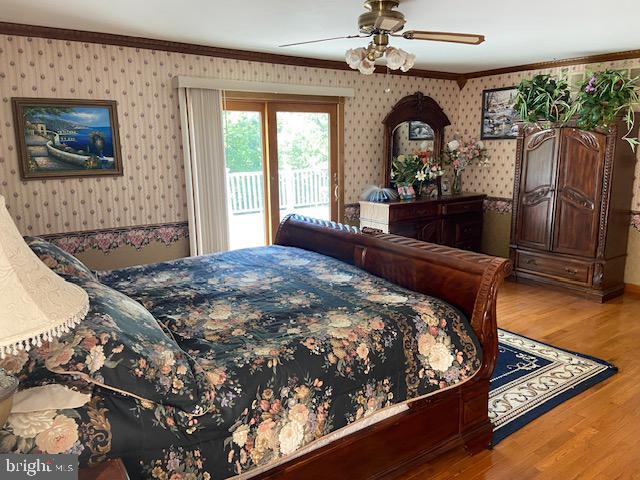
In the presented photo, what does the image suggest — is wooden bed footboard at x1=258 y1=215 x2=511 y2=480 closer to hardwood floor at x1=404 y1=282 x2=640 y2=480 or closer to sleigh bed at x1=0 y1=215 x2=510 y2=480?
sleigh bed at x1=0 y1=215 x2=510 y2=480

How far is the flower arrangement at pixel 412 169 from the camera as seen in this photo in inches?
219

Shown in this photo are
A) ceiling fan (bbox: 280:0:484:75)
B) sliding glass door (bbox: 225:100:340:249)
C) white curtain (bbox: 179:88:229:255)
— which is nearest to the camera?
ceiling fan (bbox: 280:0:484:75)

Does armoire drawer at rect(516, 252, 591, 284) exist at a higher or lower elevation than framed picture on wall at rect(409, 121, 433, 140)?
lower

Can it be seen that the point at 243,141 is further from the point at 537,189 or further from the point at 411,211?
the point at 537,189

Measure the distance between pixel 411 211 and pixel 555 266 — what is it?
1599 mm

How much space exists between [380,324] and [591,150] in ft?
11.8

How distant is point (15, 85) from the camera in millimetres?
3506

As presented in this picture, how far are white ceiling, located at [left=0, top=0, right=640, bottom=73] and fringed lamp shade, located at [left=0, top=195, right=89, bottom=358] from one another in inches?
97.1

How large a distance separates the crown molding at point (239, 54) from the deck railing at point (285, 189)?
1087 millimetres

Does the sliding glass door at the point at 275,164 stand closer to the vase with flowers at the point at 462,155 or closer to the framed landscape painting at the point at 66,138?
the framed landscape painting at the point at 66,138

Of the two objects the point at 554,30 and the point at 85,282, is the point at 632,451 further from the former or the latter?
the point at 554,30

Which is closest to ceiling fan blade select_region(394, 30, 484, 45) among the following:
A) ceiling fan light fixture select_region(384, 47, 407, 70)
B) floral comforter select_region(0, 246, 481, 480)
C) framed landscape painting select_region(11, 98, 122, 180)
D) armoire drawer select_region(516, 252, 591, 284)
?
ceiling fan light fixture select_region(384, 47, 407, 70)

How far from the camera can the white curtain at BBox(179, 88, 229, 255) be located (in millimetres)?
4191

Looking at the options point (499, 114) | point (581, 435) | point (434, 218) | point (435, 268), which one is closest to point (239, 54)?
point (434, 218)
